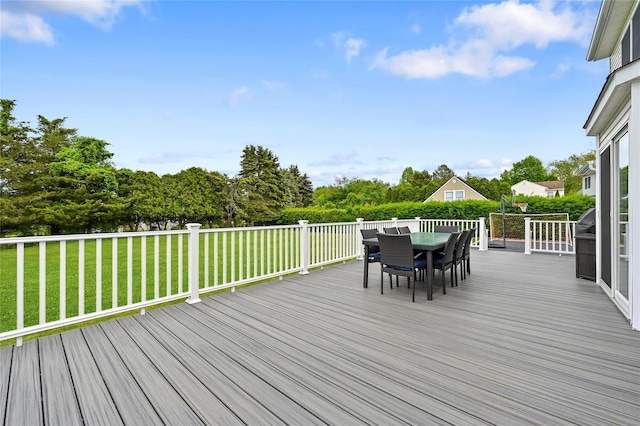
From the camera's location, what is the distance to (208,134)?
52.6 ft

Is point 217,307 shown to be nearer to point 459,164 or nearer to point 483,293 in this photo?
point 483,293

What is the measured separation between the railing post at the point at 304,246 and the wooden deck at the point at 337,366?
1.76 m

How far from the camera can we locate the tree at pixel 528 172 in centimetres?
4381

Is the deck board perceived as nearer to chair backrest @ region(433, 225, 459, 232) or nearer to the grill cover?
chair backrest @ region(433, 225, 459, 232)

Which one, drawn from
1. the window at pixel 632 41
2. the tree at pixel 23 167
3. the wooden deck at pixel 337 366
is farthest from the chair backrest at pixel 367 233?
the tree at pixel 23 167

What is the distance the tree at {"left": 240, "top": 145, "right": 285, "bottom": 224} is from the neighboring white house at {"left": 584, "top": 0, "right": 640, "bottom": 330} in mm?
20834

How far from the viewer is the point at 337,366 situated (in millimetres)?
2180

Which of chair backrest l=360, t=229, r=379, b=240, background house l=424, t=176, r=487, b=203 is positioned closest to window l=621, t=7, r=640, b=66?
chair backrest l=360, t=229, r=379, b=240

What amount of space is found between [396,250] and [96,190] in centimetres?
1822

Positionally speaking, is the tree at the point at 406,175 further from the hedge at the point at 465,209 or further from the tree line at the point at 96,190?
the hedge at the point at 465,209

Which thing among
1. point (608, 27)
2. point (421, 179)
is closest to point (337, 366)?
point (608, 27)

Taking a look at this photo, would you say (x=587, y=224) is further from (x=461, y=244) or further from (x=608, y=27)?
(x=608, y=27)

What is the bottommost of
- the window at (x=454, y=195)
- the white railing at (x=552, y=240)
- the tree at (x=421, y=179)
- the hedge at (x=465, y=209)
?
the white railing at (x=552, y=240)

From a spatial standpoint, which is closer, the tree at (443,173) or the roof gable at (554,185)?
the roof gable at (554,185)
